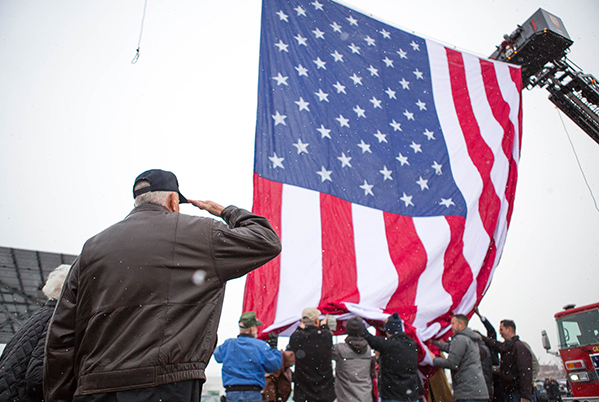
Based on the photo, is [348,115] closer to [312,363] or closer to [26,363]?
[312,363]

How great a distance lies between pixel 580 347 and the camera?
5.40 metres

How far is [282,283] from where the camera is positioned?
3.91 meters

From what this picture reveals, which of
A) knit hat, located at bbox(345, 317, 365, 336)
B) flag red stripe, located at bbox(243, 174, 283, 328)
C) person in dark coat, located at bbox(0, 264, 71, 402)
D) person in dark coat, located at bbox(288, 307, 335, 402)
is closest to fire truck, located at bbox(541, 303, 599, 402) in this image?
knit hat, located at bbox(345, 317, 365, 336)

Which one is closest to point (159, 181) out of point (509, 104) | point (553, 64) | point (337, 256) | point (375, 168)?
point (337, 256)

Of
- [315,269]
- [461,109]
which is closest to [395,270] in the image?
[315,269]

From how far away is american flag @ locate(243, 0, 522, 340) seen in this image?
166 inches

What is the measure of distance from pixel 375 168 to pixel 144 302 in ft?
14.2

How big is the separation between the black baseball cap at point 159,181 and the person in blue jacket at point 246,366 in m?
1.88

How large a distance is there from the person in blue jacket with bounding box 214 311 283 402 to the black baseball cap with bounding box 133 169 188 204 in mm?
1875

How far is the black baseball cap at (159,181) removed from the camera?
1.39 metres

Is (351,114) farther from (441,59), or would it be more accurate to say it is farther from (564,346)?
(564,346)

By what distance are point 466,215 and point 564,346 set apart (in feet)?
8.79

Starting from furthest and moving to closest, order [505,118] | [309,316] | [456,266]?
1. [505,118]
2. [456,266]
3. [309,316]

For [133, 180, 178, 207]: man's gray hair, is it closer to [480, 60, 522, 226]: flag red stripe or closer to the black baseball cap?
the black baseball cap
